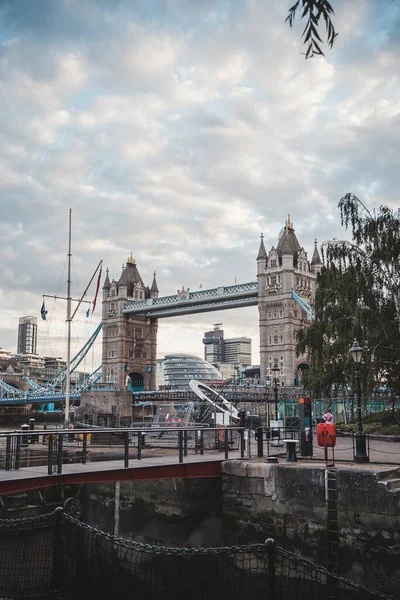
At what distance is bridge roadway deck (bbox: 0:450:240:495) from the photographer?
10953mm

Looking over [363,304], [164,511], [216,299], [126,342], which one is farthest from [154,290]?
[164,511]

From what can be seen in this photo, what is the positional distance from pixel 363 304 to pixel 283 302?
49.0 metres

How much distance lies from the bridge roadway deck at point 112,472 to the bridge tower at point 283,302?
5824cm

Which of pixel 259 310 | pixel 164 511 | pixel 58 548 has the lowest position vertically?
pixel 164 511

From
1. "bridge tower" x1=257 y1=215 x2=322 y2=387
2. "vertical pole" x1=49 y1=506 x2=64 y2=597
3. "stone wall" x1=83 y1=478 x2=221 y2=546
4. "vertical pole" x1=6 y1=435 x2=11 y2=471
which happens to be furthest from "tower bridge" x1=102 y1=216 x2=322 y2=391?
"vertical pole" x1=49 y1=506 x2=64 y2=597

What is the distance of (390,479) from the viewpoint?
11836mm

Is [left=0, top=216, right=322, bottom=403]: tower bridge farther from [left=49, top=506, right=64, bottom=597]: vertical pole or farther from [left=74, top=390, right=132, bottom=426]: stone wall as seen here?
[left=49, top=506, right=64, bottom=597]: vertical pole

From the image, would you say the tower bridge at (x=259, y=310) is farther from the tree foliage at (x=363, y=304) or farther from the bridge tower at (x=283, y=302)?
the tree foliage at (x=363, y=304)

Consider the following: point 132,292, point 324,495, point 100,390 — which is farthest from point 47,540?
point 132,292

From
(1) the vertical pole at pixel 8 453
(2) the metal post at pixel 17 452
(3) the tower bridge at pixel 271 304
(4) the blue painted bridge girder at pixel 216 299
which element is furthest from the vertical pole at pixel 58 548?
(4) the blue painted bridge girder at pixel 216 299

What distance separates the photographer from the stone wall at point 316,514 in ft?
37.0

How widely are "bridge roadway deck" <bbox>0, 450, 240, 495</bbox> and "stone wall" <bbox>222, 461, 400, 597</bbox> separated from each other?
706 mm

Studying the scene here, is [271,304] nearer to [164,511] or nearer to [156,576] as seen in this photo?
[164,511]

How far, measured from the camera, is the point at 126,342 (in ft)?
312
